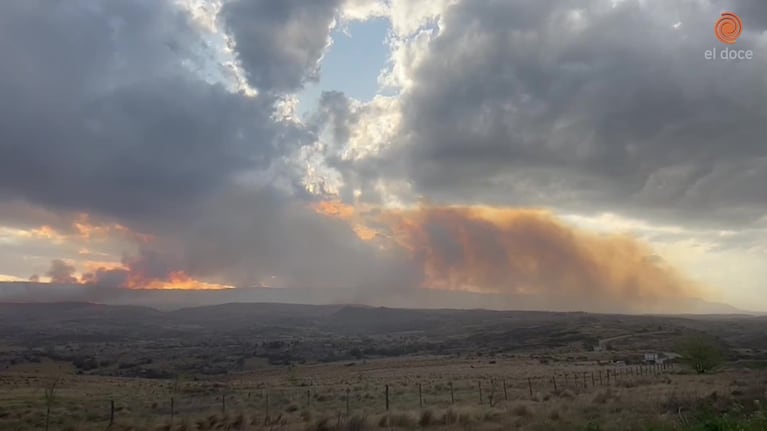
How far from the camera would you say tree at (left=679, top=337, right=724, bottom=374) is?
59688 millimetres

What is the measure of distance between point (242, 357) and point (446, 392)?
74782mm

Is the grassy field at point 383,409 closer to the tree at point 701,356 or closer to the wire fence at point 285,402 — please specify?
the wire fence at point 285,402

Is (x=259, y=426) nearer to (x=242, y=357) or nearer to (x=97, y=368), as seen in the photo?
(x=97, y=368)

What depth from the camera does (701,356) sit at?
59938 mm

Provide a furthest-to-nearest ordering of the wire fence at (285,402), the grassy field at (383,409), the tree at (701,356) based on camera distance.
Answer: the tree at (701,356), the wire fence at (285,402), the grassy field at (383,409)

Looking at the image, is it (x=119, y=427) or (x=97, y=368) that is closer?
(x=119, y=427)

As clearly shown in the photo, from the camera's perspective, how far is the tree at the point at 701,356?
5969 centimetres

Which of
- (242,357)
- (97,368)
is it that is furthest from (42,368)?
(242,357)

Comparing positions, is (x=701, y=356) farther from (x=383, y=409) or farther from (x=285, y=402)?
(x=285, y=402)

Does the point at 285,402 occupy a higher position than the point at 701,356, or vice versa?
the point at 701,356

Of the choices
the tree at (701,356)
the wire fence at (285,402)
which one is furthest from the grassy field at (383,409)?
the tree at (701,356)

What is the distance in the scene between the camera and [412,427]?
22.9 m

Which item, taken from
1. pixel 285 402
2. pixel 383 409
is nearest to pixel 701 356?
pixel 383 409

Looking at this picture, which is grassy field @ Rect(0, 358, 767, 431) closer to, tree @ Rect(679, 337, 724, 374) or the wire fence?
the wire fence
